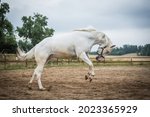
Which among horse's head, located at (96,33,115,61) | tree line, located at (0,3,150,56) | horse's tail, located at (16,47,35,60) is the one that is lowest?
horse's tail, located at (16,47,35,60)

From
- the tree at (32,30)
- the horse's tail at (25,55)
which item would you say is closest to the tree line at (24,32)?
the tree at (32,30)

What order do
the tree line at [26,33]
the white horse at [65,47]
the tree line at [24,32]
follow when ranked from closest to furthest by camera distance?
the white horse at [65,47] → the tree line at [26,33] → the tree line at [24,32]

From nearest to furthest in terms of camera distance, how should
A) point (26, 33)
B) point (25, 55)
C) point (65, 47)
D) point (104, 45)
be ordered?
point (65, 47), point (25, 55), point (104, 45), point (26, 33)

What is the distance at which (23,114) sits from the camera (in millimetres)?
5395

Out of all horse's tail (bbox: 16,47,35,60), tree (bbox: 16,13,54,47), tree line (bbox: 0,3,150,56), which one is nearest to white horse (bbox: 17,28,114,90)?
horse's tail (bbox: 16,47,35,60)

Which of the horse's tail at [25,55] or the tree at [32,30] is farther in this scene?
the tree at [32,30]

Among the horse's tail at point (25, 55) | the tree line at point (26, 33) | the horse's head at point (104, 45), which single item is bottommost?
the horse's tail at point (25, 55)

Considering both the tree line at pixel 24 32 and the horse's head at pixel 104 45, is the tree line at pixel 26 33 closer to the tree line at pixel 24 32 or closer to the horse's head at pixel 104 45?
the tree line at pixel 24 32

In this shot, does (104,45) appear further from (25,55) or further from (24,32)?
(24,32)

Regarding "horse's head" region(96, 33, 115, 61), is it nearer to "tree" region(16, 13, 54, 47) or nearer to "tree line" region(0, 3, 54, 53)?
"tree line" region(0, 3, 54, 53)

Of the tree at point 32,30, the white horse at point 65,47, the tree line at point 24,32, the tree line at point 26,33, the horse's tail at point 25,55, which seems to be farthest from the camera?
the tree at point 32,30

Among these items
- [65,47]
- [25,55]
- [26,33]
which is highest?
[26,33]

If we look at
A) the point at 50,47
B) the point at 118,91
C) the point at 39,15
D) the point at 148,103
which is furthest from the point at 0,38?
the point at 39,15

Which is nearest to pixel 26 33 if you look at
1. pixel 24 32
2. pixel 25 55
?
pixel 24 32
